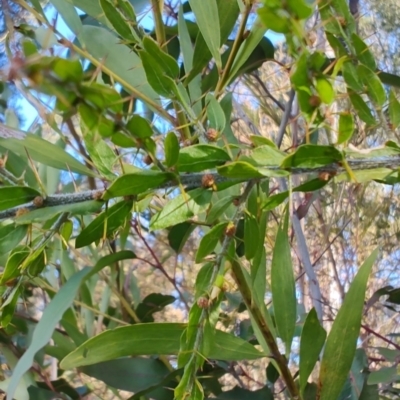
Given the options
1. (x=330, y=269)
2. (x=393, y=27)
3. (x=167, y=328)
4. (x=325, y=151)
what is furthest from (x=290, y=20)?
(x=330, y=269)

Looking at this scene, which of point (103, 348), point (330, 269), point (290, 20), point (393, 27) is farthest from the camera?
point (330, 269)

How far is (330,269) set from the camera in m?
1.29

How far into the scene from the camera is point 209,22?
370mm

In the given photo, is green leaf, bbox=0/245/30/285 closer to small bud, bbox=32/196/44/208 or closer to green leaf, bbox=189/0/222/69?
small bud, bbox=32/196/44/208

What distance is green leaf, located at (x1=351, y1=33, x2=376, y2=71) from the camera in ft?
0.91

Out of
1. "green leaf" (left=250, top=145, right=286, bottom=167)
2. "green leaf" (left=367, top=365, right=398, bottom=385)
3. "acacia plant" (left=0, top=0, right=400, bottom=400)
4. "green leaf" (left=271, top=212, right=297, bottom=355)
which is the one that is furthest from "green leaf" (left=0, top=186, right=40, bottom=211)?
"green leaf" (left=367, top=365, right=398, bottom=385)

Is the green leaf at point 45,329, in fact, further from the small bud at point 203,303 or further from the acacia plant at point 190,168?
the small bud at point 203,303

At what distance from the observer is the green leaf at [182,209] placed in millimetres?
259

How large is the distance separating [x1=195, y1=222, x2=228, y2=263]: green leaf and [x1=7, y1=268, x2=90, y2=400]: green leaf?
152 mm

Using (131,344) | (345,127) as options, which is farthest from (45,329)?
(345,127)

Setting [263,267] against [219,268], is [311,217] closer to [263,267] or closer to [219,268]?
[263,267]

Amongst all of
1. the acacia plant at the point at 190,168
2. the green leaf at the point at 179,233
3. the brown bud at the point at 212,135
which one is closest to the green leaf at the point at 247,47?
the acacia plant at the point at 190,168

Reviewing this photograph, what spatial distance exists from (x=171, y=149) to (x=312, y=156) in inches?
2.4

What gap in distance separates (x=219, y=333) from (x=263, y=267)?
0.07 meters
